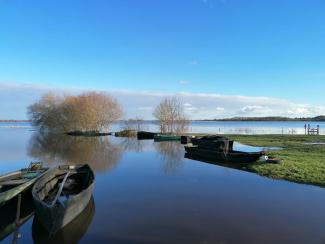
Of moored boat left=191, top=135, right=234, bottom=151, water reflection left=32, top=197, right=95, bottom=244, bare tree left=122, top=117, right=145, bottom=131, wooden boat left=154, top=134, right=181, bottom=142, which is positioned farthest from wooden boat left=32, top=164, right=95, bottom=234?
bare tree left=122, top=117, right=145, bottom=131

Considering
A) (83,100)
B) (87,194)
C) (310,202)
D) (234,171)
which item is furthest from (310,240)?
(83,100)

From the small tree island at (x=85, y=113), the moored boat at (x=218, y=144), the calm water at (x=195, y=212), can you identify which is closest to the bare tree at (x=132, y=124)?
the small tree island at (x=85, y=113)

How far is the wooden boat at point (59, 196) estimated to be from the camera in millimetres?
8789

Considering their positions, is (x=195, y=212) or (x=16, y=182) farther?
(x=16, y=182)

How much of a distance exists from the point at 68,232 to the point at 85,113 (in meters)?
57.3

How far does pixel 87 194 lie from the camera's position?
10.8 metres

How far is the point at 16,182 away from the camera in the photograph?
1255 cm

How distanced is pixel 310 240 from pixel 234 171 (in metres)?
11.1

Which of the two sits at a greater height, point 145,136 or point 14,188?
point 145,136

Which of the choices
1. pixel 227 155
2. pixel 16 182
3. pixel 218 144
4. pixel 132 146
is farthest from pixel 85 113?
pixel 16 182

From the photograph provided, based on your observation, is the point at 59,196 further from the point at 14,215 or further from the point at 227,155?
the point at 227,155

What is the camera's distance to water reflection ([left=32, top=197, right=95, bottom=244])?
8703 mm

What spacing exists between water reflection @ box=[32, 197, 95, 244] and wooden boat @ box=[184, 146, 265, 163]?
13224 mm

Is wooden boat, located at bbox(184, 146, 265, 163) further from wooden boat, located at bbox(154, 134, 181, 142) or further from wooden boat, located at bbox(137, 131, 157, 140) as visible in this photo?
wooden boat, located at bbox(137, 131, 157, 140)
